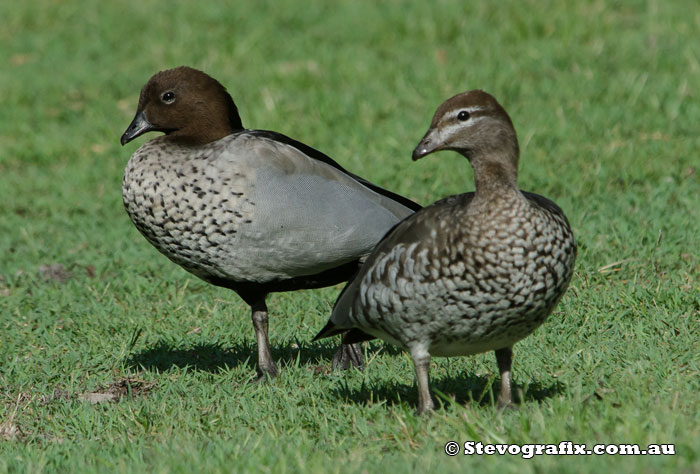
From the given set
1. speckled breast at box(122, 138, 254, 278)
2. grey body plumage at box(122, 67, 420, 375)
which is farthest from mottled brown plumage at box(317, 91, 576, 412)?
speckled breast at box(122, 138, 254, 278)

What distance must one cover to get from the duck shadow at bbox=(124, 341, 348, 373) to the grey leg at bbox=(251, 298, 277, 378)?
80 mm

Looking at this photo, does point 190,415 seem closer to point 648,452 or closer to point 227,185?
point 227,185

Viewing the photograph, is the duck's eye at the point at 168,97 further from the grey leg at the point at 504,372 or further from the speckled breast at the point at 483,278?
the grey leg at the point at 504,372

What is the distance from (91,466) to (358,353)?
69.7 inches

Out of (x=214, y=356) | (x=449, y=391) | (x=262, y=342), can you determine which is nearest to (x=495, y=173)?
(x=449, y=391)

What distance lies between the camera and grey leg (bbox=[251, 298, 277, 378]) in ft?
17.9

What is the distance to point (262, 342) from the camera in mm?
5527

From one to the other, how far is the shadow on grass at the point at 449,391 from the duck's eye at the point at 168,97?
183cm

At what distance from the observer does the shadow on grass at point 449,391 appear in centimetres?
466

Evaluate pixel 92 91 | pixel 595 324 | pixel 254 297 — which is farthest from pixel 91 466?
pixel 92 91

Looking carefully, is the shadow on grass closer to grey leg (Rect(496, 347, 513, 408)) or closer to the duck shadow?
grey leg (Rect(496, 347, 513, 408))

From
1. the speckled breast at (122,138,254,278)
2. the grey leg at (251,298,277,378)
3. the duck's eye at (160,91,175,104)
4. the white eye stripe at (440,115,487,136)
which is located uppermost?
the duck's eye at (160,91,175,104)

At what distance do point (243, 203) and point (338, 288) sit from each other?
1801 millimetres

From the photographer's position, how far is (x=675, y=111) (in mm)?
8812
